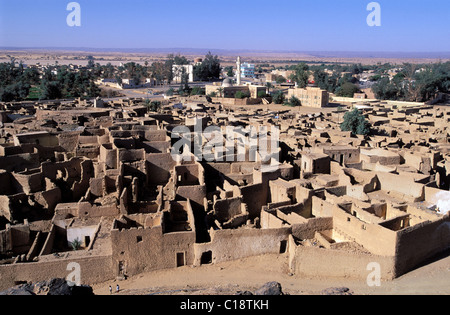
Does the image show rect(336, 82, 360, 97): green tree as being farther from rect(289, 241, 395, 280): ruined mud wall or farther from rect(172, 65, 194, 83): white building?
rect(289, 241, 395, 280): ruined mud wall

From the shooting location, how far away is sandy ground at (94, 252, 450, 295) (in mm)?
14789

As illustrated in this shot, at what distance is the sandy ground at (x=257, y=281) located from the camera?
1479cm

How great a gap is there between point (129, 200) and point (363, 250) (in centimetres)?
1073

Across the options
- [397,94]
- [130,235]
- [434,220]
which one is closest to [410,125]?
[434,220]

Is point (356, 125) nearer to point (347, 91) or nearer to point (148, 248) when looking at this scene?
point (148, 248)

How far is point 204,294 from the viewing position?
13.6m

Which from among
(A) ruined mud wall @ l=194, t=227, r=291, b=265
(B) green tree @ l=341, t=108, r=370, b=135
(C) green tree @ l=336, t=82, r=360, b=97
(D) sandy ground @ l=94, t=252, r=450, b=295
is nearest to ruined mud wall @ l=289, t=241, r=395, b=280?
(D) sandy ground @ l=94, t=252, r=450, b=295

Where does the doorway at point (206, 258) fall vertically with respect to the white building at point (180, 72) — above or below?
below

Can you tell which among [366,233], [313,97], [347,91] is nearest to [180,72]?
[347,91]

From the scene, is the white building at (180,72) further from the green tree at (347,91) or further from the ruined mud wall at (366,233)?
the ruined mud wall at (366,233)

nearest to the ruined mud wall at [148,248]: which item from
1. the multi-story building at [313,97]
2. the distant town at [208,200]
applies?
the distant town at [208,200]

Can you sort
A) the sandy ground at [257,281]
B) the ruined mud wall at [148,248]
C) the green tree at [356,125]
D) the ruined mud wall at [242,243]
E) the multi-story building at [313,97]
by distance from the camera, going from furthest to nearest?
the multi-story building at [313,97], the green tree at [356,125], the ruined mud wall at [242,243], the ruined mud wall at [148,248], the sandy ground at [257,281]

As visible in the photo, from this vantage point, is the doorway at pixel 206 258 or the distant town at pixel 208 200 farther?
the doorway at pixel 206 258

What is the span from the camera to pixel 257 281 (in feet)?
51.3
